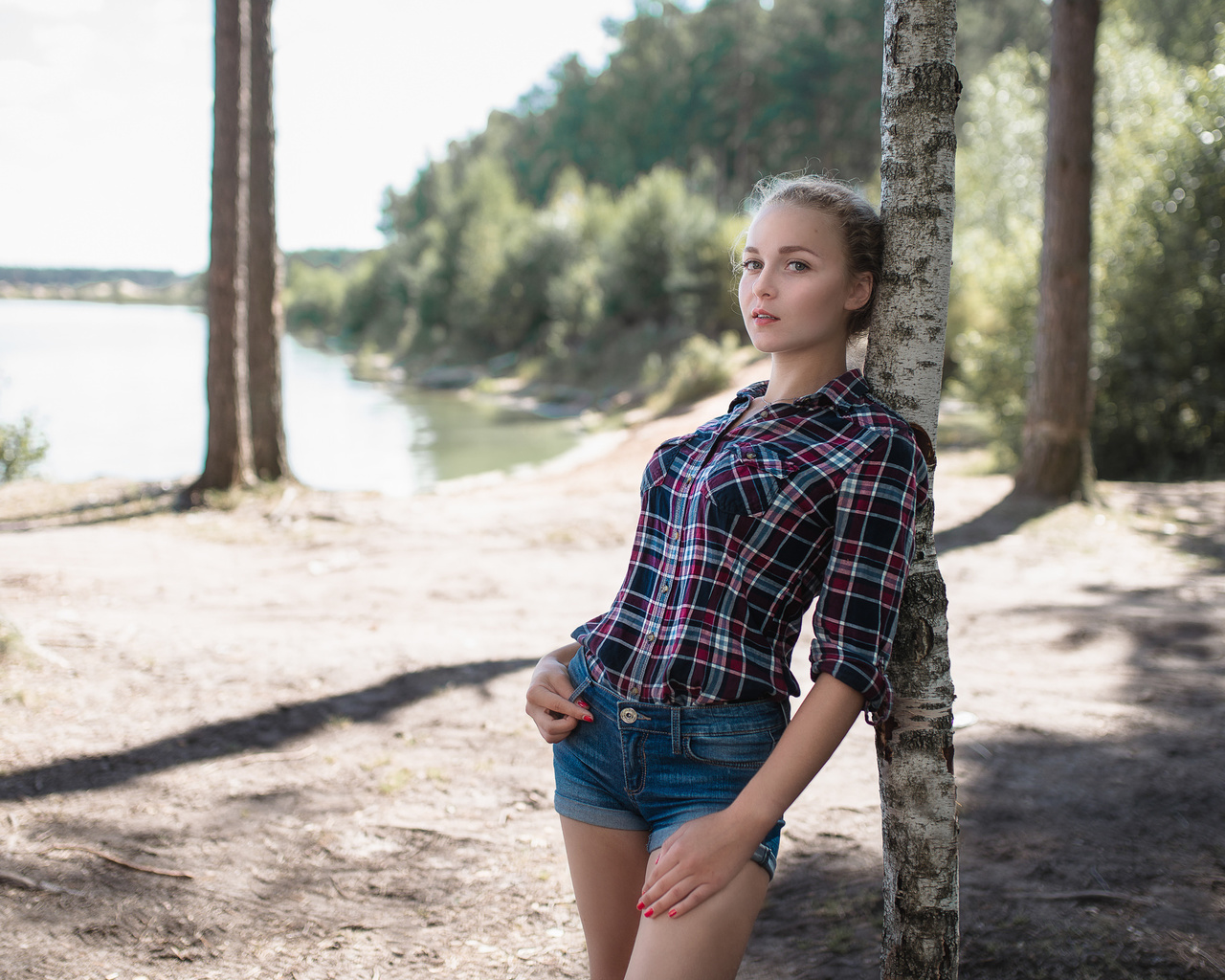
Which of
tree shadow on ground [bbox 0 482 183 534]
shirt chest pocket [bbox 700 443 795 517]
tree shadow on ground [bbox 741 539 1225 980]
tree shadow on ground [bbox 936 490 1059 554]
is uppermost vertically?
shirt chest pocket [bbox 700 443 795 517]

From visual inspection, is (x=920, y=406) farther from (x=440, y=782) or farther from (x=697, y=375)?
(x=697, y=375)

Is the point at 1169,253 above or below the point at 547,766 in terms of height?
above

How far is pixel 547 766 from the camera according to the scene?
12.4 feet

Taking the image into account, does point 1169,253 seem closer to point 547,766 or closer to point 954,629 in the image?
point 954,629

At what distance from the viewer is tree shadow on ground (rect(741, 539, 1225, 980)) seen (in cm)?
239

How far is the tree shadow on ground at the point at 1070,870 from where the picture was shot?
239cm

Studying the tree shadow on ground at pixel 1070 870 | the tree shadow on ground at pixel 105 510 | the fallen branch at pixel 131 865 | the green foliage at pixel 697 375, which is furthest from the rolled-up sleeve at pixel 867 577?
the green foliage at pixel 697 375

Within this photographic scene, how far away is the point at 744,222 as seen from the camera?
2270cm

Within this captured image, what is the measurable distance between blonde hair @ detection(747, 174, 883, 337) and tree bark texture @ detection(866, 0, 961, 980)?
0.03 meters

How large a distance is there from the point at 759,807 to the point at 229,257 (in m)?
10.1

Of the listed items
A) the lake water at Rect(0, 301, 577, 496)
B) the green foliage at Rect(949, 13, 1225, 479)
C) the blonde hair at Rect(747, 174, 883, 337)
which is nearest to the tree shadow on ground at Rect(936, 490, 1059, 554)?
the green foliage at Rect(949, 13, 1225, 479)

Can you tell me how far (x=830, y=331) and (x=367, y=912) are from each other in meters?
2.20

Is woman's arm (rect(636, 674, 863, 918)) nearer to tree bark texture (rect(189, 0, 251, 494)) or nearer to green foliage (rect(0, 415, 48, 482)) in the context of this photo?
tree bark texture (rect(189, 0, 251, 494))

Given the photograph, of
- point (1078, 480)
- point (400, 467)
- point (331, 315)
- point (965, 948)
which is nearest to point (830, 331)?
point (965, 948)
